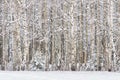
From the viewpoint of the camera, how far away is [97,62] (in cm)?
721

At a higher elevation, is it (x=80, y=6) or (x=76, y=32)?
(x=80, y=6)

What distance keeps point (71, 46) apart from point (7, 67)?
70.0 inches

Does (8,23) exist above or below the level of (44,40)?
above

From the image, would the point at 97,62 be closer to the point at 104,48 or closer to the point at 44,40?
the point at 104,48

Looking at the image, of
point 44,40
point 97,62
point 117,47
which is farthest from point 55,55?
point 117,47

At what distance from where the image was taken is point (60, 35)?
24.0ft

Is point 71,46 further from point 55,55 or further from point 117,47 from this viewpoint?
point 117,47

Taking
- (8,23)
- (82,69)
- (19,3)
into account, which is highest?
(19,3)

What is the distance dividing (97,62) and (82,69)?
43cm

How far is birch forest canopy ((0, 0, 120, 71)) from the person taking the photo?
7.19 meters

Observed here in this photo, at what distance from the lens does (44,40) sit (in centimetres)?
740

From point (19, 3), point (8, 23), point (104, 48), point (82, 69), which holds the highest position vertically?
point (19, 3)

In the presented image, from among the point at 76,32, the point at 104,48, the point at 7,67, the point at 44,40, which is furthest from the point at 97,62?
the point at 7,67

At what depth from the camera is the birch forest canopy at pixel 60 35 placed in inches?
283
